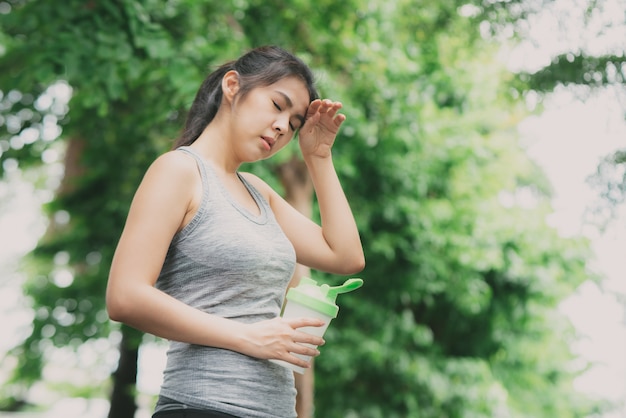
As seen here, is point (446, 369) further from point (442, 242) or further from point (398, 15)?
point (398, 15)

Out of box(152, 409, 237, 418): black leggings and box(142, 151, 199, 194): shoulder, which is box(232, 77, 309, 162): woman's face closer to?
box(142, 151, 199, 194): shoulder

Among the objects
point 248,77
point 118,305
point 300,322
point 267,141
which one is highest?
point 248,77

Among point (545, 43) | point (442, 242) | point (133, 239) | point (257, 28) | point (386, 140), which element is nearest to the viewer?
point (133, 239)

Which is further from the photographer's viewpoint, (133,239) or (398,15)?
(398,15)

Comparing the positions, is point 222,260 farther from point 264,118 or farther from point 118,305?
point 264,118

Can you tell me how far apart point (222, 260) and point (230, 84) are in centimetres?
46

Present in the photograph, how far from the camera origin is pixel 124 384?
8461 mm

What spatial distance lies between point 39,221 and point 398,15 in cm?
1050

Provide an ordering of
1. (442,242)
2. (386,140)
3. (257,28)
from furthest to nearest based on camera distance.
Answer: (442,242), (386,140), (257,28)

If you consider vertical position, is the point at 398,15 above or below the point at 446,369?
above

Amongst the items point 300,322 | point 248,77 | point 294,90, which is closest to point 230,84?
point 248,77

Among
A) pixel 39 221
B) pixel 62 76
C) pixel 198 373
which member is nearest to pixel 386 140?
pixel 62 76

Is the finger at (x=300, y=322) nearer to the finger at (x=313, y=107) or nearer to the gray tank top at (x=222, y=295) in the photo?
the gray tank top at (x=222, y=295)

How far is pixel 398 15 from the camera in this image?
7.14 metres
